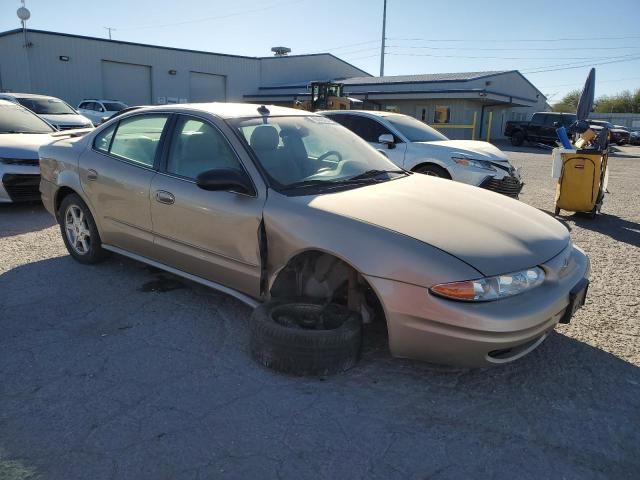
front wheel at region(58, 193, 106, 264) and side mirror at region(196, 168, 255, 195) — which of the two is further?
front wheel at region(58, 193, 106, 264)

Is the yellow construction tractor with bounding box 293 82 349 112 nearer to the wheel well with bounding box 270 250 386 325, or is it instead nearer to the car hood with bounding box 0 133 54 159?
the car hood with bounding box 0 133 54 159

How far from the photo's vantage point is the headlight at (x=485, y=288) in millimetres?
2682

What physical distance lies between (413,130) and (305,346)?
6.29 metres

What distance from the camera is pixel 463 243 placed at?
288cm

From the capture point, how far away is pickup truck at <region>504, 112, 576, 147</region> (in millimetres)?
28750

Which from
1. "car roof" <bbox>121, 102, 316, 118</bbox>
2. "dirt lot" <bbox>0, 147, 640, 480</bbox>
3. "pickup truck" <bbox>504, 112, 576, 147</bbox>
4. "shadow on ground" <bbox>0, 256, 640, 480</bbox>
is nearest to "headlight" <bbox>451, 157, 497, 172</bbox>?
"dirt lot" <bbox>0, 147, 640, 480</bbox>

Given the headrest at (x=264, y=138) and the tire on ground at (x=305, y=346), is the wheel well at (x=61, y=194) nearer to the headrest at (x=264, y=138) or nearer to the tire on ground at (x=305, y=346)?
the headrest at (x=264, y=138)

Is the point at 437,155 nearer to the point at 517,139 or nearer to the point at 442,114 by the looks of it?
the point at 517,139

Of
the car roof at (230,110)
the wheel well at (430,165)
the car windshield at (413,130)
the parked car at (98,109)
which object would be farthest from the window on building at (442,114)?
the car roof at (230,110)

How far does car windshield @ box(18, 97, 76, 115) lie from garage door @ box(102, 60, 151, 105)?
19.1 metres

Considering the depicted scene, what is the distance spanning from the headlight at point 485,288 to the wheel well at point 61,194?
3.77m

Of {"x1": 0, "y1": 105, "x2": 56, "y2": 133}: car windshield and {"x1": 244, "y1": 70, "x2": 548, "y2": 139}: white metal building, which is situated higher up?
{"x1": 244, "y1": 70, "x2": 548, "y2": 139}: white metal building

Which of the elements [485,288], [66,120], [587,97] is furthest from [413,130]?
[66,120]

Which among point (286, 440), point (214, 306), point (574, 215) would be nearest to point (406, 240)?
point (286, 440)
